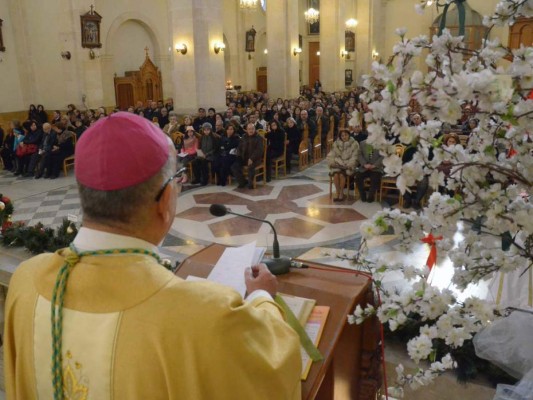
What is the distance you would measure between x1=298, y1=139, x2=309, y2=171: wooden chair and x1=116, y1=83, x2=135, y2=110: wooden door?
→ 30.1ft

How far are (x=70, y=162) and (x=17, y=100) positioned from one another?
5338mm

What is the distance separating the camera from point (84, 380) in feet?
4.42

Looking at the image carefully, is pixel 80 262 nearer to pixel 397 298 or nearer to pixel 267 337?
pixel 267 337

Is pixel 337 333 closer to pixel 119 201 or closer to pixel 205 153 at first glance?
pixel 119 201

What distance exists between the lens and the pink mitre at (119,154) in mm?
1299

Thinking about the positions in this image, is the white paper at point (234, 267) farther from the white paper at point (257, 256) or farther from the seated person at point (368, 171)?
the seated person at point (368, 171)

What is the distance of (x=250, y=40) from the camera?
929 inches

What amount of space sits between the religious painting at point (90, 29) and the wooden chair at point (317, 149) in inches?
304

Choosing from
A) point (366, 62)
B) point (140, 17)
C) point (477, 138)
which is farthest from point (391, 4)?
point (477, 138)

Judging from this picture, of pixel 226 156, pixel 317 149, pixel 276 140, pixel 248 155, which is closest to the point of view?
pixel 248 155

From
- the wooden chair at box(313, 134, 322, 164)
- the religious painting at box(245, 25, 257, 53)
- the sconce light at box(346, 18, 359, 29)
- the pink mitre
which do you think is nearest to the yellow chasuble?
the pink mitre

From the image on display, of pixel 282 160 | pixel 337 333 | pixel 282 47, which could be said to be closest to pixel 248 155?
pixel 282 160

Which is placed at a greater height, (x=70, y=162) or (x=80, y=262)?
(x=80, y=262)

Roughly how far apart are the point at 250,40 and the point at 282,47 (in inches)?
257
